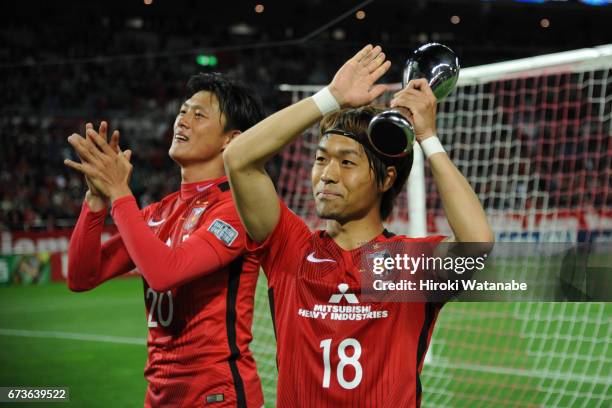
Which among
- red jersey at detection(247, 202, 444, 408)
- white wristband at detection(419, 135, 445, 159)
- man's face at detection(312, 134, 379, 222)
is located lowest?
red jersey at detection(247, 202, 444, 408)

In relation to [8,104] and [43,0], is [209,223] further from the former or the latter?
[43,0]

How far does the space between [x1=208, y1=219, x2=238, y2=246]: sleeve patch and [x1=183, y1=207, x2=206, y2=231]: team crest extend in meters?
0.20

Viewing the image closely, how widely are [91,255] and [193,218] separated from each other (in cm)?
43

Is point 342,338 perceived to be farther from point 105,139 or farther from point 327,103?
point 105,139

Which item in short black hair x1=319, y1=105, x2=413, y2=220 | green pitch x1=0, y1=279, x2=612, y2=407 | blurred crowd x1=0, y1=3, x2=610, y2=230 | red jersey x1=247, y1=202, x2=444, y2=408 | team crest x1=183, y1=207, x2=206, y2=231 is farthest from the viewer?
blurred crowd x1=0, y1=3, x2=610, y2=230

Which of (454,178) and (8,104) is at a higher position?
(8,104)

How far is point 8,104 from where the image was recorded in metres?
21.3

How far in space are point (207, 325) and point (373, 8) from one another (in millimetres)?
26897

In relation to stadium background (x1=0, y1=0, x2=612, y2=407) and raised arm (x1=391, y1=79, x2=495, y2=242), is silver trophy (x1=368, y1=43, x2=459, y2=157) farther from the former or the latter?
stadium background (x1=0, y1=0, x2=612, y2=407)

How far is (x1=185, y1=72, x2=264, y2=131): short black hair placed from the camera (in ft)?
9.90

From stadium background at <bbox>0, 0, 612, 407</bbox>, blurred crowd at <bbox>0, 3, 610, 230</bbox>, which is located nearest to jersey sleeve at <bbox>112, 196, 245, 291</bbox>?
stadium background at <bbox>0, 0, 612, 407</bbox>

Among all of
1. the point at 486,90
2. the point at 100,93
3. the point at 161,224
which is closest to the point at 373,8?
the point at 486,90

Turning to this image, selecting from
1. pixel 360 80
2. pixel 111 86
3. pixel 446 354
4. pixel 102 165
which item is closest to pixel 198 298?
pixel 102 165

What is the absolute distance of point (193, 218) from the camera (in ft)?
9.37
